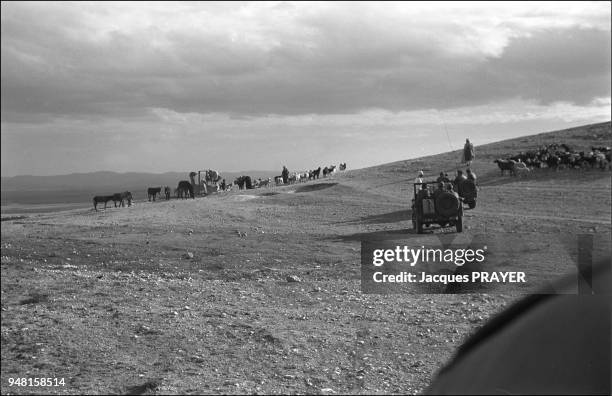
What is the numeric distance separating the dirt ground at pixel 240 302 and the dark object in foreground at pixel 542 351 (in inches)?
210

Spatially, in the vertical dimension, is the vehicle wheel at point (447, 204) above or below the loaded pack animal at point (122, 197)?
below

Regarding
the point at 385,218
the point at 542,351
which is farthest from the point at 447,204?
the point at 542,351

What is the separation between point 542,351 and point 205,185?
36.7m

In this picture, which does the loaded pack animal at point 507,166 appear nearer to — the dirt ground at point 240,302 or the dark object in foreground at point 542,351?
the dirt ground at point 240,302

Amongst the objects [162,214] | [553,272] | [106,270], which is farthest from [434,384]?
[162,214]

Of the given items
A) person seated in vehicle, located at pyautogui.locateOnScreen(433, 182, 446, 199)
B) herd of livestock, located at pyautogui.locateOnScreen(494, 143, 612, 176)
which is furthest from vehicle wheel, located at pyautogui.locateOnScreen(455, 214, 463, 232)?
herd of livestock, located at pyautogui.locateOnScreen(494, 143, 612, 176)

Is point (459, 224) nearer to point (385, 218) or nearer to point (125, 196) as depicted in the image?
point (385, 218)

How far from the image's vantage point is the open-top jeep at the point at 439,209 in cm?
1634

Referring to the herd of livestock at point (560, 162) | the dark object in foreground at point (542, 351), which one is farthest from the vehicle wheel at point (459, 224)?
the herd of livestock at point (560, 162)

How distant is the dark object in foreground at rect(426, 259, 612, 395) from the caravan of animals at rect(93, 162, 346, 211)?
1225 inches

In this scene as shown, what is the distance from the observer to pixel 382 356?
748 centimetres

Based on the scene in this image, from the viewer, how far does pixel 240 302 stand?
10.3 meters

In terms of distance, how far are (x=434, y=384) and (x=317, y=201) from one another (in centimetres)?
2421

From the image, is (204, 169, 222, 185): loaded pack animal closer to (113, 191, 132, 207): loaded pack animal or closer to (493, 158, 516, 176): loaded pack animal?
(113, 191, 132, 207): loaded pack animal
